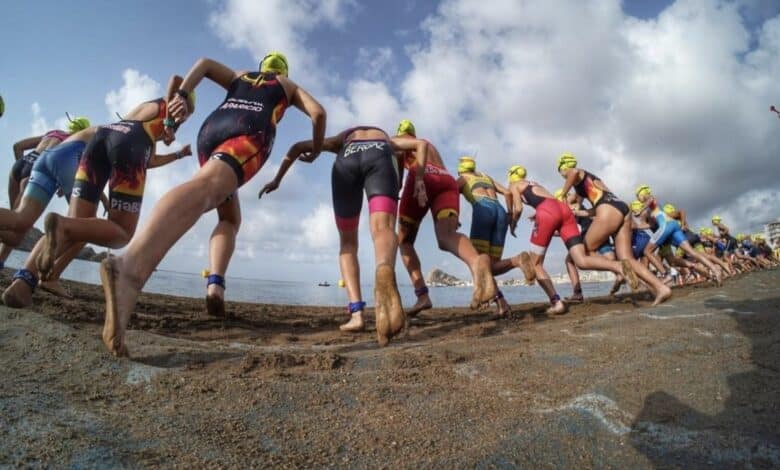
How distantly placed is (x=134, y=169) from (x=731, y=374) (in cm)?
460

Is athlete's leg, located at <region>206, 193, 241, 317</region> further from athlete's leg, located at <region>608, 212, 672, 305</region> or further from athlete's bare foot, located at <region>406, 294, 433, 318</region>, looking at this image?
athlete's leg, located at <region>608, 212, 672, 305</region>

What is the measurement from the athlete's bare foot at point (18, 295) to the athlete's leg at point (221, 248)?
1.37 m

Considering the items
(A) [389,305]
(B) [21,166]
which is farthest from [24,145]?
(A) [389,305]

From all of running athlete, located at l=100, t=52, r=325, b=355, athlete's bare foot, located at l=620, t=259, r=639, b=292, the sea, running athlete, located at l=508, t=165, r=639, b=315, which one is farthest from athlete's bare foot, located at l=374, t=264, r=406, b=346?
the sea

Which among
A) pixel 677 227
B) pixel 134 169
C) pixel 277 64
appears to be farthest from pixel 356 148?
pixel 677 227

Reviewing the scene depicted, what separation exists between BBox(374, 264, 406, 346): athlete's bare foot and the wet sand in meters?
0.19

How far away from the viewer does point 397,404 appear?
1737mm

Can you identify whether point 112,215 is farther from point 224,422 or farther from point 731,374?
point 731,374

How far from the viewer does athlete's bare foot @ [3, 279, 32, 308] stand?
10.3 feet

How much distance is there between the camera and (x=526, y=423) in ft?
5.19

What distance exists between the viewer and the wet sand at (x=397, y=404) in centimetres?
134

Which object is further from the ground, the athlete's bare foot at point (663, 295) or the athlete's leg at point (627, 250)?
the athlete's leg at point (627, 250)

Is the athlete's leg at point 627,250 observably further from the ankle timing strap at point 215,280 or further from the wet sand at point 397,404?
the ankle timing strap at point 215,280

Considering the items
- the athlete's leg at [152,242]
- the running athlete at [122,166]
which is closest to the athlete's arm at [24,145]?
the running athlete at [122,166]
